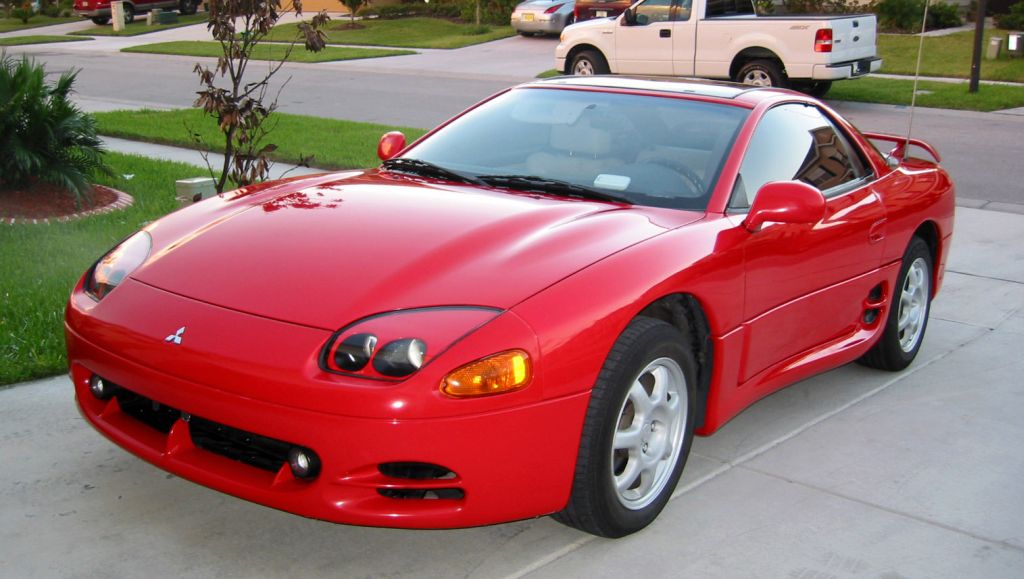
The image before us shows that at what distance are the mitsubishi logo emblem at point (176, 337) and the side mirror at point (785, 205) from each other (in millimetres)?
2067

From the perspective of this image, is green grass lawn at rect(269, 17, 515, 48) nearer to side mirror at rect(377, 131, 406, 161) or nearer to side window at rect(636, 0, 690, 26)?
side window at rect(636, 0, 690, 26)

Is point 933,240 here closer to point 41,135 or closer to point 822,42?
point 41,135

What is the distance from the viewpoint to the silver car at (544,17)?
2822cm

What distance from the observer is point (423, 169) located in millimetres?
4758

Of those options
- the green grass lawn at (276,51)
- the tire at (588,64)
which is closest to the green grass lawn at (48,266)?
the tire at (588,64)

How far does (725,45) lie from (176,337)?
557 inches

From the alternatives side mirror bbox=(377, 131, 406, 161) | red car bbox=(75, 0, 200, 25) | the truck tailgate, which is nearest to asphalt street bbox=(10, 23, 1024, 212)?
the truck tailgate

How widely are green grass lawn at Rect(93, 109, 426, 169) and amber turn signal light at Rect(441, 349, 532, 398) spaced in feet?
24.5

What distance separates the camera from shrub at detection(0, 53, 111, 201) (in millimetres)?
8086

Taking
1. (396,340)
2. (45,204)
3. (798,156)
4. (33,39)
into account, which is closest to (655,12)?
(45,204)

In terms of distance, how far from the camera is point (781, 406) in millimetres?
5125

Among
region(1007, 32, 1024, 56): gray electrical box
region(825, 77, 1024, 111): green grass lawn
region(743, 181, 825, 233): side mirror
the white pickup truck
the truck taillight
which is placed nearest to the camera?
region(743, 181, 825, 233): side mirror

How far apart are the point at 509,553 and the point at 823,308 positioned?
1.88 metres

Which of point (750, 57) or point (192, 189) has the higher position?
point (750, 57)
